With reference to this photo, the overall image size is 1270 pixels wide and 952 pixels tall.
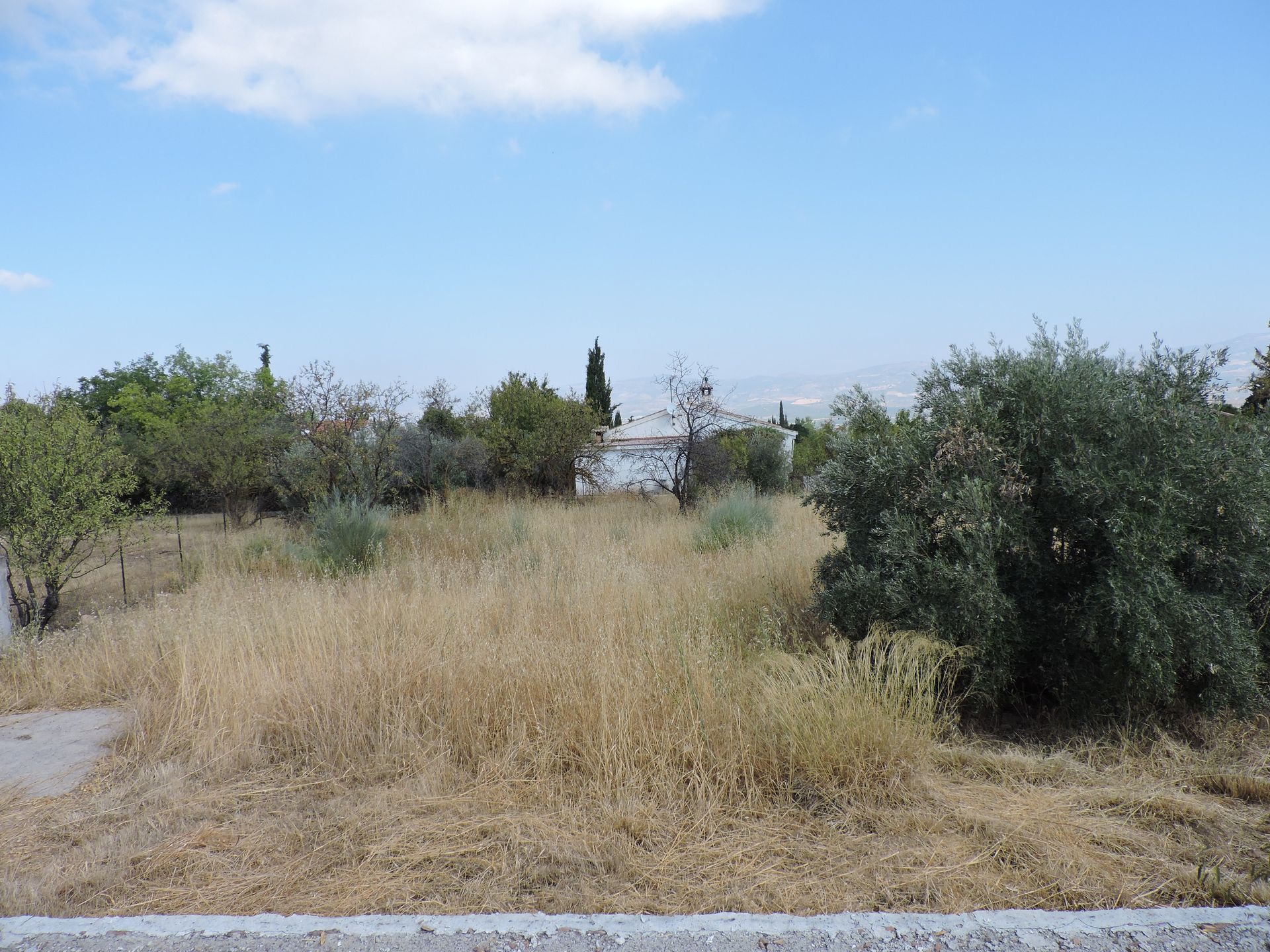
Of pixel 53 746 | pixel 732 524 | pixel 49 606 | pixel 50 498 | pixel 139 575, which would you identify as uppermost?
pixel 50 498

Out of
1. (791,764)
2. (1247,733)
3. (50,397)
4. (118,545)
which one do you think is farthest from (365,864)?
(50,397)

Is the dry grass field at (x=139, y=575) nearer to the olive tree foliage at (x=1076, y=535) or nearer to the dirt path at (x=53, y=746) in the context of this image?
the dirt path at (x=53, y=746)

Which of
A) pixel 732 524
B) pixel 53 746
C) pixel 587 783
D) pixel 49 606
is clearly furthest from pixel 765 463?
pixel 53 746

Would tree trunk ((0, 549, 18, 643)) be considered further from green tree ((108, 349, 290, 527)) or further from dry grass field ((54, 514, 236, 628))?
green tree ((108, 349, 290, 527))

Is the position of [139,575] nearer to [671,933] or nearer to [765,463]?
[671,933]

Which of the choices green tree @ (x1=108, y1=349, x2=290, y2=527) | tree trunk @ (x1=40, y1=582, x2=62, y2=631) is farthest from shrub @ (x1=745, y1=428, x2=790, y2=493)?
tree trunk @ (x1=40, y1=582, x2=62, y2=631)

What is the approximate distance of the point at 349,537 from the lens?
10273mm

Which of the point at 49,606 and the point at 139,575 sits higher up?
the point at 49,606

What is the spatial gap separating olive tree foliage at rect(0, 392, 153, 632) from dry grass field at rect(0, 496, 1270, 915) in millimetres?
2991

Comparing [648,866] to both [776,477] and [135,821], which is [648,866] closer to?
[135,821]

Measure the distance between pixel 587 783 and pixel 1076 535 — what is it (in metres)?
3.23

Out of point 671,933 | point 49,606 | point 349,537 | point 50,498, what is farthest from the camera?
point 349,537

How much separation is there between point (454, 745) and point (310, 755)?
806 millimetres

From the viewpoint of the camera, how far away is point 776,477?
23.2 m
